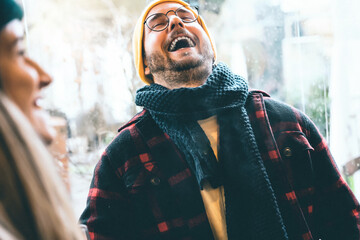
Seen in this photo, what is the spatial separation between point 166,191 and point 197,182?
0.34 feet

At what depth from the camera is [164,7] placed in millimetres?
1156

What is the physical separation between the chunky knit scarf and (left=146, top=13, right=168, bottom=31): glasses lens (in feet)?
0.93

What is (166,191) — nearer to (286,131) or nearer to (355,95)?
(286,131)

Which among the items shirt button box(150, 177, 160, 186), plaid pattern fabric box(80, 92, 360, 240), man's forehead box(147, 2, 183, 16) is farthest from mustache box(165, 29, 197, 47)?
shirt button box(150, 177, 160, 186)

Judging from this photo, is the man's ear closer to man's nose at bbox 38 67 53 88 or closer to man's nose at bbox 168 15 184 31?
man's nose at bbox 168 15 184 31

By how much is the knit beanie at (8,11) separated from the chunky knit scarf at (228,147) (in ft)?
1.99

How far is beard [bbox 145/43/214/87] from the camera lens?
105cm

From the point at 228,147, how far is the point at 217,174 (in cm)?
9

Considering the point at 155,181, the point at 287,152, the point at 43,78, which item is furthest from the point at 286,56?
the point at 43,78

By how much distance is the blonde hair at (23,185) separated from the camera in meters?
0.33

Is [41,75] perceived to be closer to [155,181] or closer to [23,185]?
[23,185]

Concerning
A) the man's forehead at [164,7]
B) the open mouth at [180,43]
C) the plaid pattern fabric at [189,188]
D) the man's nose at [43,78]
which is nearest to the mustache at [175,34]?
the open mouth at [180,43]

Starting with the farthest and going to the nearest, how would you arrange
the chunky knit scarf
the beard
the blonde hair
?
the beard, the chunky knit scarf, the blonde hair

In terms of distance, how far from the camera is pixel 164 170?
36.2 inches
